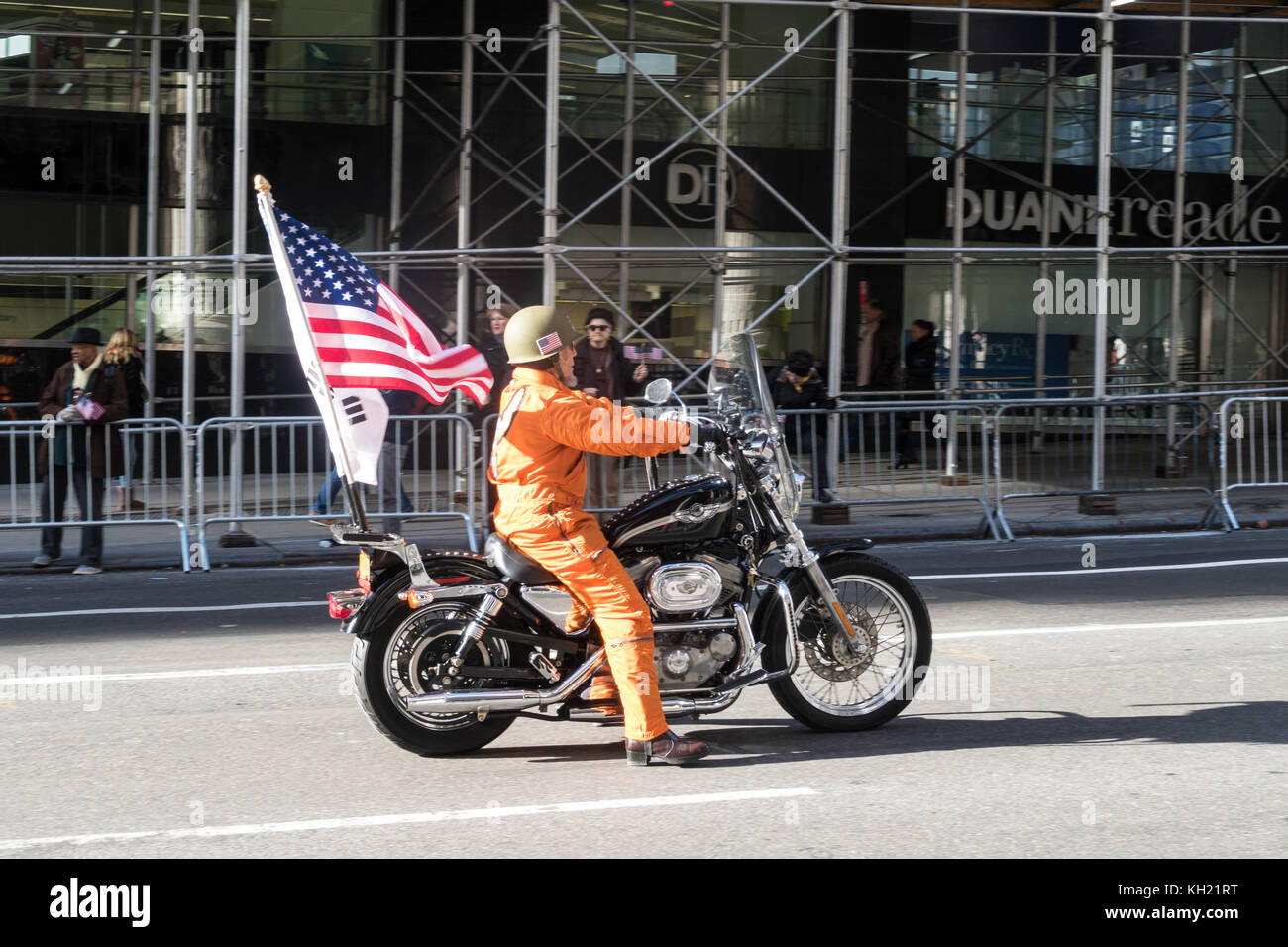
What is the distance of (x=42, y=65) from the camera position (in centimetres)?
1633

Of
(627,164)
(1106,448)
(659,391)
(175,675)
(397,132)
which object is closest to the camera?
(659,391)

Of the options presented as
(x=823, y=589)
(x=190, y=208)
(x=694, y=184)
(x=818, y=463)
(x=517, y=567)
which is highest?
(x=694, y=184)

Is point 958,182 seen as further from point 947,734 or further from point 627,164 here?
point 947,734

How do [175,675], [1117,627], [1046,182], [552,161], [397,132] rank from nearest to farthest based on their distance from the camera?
[175,675], [1117,627], [552,161], [397,132], [1046,182]

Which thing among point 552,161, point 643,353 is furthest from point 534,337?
point 643,353

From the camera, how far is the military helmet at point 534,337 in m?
5.63

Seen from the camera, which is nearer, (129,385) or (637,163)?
(129,385)

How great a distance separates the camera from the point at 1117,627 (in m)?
8.62

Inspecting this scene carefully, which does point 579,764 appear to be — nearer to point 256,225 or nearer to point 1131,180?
point 256,225

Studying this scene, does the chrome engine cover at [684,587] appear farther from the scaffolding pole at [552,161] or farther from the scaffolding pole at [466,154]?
the scaffolding pole at [466,154]

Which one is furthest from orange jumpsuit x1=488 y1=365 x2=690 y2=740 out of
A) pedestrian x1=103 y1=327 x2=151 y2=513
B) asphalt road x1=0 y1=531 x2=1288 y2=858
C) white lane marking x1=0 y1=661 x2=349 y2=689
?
pedestrian x1=103 y1=327 x2=151 y2=513

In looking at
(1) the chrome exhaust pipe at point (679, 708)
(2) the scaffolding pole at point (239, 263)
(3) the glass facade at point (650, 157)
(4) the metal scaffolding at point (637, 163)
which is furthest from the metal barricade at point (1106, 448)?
(1) the chrome exhaust pipe at point (679, 708)

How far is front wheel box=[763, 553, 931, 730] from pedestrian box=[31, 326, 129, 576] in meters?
6.86

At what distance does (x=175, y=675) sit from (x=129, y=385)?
6861 mm
